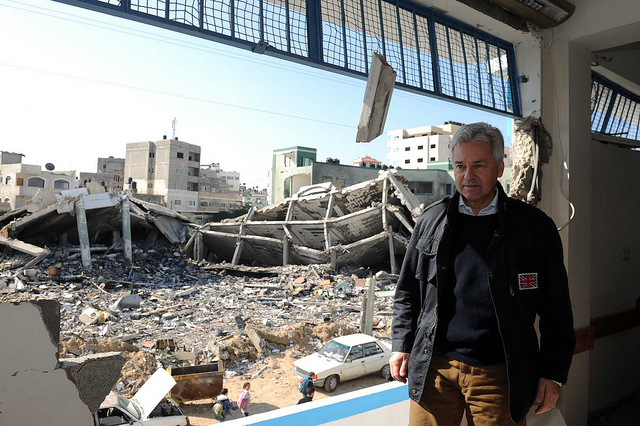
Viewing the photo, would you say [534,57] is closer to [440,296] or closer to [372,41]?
[372,41]

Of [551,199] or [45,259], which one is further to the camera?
[45,259]

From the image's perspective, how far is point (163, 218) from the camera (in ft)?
54.7

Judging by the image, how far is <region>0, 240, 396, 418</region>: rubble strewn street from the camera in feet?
21.5

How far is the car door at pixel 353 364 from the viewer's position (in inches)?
227

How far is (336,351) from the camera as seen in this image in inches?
232

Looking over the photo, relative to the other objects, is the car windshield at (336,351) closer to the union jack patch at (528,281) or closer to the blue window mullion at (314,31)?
the blue window mullion at (314,31)

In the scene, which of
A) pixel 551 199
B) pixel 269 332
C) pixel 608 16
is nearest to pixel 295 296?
pixel 269 332

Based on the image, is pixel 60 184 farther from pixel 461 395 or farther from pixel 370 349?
pixel 461 395

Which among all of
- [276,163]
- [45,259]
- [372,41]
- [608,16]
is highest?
[276,163]

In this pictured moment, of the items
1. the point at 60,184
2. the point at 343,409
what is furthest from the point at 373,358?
the point at 60,184

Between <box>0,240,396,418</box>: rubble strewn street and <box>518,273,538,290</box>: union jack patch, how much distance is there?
15.1 feet

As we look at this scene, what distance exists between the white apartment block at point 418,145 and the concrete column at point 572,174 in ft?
116

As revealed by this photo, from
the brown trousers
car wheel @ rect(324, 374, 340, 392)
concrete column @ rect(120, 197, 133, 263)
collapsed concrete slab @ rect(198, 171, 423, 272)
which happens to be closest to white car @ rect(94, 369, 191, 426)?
car wheel @ rect(324, 374, 340, 392)

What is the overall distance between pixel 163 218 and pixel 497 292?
16818mm
